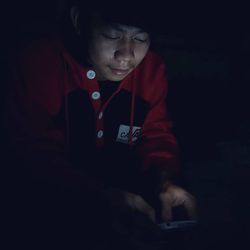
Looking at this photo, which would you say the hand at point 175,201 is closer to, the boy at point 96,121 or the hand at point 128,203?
the boy at point 96,121

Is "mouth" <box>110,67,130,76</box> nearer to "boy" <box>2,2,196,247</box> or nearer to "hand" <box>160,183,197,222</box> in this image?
"boy" <box>2,2,196,247</box>

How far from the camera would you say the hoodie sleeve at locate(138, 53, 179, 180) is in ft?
11.4

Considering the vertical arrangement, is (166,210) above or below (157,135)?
below

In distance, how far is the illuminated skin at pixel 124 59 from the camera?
9.87 feet

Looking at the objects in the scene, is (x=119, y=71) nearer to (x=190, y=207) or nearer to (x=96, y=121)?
(x=96, y=121)

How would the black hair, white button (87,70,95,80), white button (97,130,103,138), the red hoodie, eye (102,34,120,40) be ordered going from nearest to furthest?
the black hair, eye (102,34,120,40), the red hoodie, white button (87,70,95,80), white button (97,130,103,138)

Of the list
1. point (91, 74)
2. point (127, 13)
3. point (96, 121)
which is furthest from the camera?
point (96, 121)

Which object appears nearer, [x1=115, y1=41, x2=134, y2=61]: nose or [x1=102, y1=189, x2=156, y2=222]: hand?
[x1=102, y1=189, x2=156, y2=222]: hand

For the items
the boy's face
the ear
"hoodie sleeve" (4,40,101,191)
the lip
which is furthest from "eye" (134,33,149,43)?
"hoodie sleeve" (4,40,101,191)

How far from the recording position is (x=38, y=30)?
15.4 feet

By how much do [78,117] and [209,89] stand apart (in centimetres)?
207

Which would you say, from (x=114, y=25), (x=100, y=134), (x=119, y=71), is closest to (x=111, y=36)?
(x=114, y=25)

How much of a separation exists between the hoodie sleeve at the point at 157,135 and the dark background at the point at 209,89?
40 centimetres

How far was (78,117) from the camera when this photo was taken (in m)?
3.59
